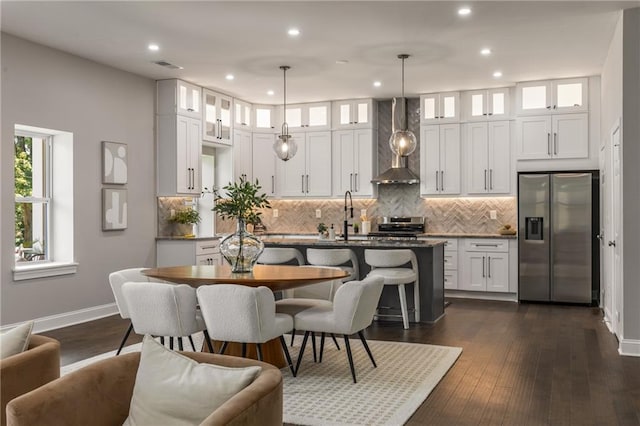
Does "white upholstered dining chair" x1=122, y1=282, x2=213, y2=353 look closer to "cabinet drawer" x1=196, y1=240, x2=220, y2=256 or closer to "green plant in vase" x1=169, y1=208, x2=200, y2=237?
"cabinet drawer" x1=196, y1=240, x2=220, y2=256

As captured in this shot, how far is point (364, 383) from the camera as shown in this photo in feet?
13.7

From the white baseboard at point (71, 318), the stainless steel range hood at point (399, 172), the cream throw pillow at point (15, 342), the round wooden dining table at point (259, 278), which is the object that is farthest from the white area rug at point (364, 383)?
the stainless steel range hood at point (399, 172)

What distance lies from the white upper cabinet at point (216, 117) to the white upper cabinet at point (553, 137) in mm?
4212

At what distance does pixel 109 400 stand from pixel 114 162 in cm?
545

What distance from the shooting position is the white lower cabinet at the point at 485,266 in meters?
8.21

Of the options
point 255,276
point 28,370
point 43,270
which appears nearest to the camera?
point 28,370

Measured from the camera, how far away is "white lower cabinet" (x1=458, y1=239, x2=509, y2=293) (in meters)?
8.21

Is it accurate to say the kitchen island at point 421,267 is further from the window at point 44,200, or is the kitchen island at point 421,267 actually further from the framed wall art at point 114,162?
the window at point 44,200

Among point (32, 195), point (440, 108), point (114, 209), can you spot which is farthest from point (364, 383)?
point (440, 108)

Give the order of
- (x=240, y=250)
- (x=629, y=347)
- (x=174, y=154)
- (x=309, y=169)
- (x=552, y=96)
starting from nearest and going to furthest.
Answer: (x=240, y=250), (x=629, y=347), (x=174, y=154), (x=552, y=96), (x=309, y=169)

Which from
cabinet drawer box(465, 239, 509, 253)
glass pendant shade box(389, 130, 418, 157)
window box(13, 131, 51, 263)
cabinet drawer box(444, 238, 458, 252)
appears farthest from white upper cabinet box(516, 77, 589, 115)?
window box(13, 131, 51, 263)

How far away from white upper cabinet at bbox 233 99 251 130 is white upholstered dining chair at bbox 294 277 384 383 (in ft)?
18.0

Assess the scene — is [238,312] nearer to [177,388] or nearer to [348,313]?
[348,313]

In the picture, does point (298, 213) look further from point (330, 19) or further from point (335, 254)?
point (330, 19)
